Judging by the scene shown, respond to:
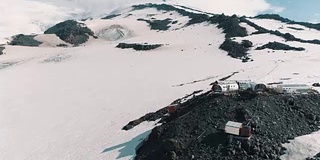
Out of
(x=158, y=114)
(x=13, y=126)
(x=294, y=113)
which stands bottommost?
(x=13, y=126)

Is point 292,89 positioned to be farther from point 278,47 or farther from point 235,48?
point 235,48

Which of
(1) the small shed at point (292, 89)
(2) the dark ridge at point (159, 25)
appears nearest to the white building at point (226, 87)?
(1) the small shed at point (292, 89)

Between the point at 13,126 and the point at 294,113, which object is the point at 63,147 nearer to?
the point at 13,126

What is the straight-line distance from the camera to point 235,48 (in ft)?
210

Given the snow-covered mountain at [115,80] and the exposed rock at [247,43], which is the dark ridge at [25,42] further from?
the exposed rock at [247,43]

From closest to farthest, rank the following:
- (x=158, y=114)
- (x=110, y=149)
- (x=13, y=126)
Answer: (x=110, y=149) < (x=158, y=114) < (x=13, y=126)

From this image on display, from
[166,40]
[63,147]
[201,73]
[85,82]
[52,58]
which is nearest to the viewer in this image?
[63,147]

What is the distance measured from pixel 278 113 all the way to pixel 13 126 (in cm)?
2592

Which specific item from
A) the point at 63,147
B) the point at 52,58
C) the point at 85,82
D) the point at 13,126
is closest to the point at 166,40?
the point at 52,58

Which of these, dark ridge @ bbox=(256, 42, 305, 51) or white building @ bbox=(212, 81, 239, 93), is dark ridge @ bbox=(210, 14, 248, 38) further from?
white building @ bbox=(212, 81, 239, 93)

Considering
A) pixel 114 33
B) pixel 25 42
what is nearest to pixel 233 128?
pixel 25 42

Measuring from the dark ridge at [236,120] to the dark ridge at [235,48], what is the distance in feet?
115

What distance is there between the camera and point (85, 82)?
54.0m

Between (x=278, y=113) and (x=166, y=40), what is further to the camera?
(x=166, y=40)
